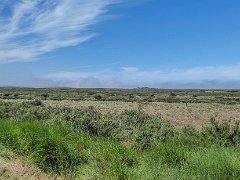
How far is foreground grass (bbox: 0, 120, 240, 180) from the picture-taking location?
32.3 ft

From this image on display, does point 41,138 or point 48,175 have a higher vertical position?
point 41,138

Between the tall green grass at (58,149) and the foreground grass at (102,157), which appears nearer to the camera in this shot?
the foreground grass at (102,157)

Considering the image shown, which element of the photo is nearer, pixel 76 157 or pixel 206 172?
pixel 206 172

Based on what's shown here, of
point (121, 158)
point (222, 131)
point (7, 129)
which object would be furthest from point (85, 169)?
point (222, 131)

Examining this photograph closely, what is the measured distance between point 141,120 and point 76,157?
18.2 metres

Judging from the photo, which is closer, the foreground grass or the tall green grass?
the foreground grass

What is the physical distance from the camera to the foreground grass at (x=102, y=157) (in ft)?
32.3

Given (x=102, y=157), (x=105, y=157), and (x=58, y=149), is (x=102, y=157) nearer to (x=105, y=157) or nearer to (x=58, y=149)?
(x=105, y=157)

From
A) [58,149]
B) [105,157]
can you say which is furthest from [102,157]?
[58,149]

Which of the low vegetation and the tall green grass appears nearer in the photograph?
the low vegetation

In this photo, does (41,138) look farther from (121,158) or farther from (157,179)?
(157,179)

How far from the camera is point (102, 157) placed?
36.1ft

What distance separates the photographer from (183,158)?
11672mm

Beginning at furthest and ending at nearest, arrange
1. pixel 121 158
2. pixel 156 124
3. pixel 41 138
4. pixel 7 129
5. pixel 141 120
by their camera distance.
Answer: pixel 141 120 < pixel 156 124 < pixel 7 129 < pixel 41 138 < pixel 121 158
